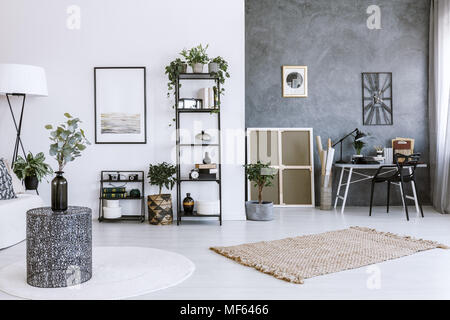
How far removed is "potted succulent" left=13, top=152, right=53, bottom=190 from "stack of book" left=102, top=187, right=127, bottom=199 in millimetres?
674

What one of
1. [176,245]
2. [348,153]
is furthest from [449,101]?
[176,245]

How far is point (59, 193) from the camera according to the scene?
108 inches

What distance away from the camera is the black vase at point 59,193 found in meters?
2.73

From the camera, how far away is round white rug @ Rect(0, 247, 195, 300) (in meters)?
2.49

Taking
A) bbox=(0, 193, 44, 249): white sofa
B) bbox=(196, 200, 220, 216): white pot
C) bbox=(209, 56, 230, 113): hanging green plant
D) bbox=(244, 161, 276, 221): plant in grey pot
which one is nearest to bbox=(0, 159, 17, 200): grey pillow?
bbox=(0, 193, 44, 249): white sofa

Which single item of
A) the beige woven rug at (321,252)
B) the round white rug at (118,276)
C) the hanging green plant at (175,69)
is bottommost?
the beige woven rug at (321,252)

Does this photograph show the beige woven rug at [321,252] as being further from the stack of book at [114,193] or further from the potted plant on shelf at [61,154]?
the stack of book at [114,193]

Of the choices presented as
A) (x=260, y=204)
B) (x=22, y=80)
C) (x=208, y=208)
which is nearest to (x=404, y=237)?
(x=260, y=204)

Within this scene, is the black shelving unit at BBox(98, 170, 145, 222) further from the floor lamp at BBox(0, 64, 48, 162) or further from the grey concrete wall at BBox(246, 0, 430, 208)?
the grey concrete wall at BBox(246, 0, 430, 208)

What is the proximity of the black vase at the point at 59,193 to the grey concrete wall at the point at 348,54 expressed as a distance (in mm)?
4227

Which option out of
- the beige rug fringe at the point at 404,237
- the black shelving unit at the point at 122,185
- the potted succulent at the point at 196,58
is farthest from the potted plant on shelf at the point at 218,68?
the beige rug fringe at the point at 404,237

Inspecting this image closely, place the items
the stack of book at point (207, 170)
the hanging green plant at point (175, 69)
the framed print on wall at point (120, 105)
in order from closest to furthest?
the hanging green plant at point (175, 69)
the stack of book at point (207, 170)
the framed print on wall at point (120, 105)

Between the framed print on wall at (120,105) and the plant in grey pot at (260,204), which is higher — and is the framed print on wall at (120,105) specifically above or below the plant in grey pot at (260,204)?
above
